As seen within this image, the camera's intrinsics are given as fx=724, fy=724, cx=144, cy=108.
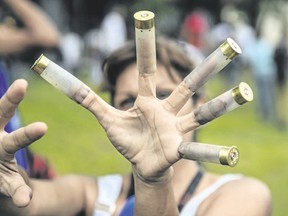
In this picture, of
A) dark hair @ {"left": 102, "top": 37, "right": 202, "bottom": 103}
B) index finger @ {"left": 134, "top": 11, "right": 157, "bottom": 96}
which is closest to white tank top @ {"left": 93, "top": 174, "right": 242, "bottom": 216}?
dark hair @ {"left": 102, "top": 37, "right": 202, "bottom": 103}

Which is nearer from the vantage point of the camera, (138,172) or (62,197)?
(138,172)

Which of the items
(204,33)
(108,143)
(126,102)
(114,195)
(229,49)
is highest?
(229,49)

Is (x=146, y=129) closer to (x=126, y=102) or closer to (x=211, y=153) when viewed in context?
(x=211, y=153)

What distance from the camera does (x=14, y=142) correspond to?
69.3 inches

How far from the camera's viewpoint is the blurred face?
2.30m

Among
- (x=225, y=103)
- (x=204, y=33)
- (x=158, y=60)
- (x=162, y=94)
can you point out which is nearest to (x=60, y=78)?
(x=225, y=103)

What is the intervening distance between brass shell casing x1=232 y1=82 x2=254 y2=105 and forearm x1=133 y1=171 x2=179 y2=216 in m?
0.27

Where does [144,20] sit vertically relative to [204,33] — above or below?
above

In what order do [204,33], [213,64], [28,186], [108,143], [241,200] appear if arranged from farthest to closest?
[204,33]
[108,143]
[241,200]
[28,186]
[213,64]

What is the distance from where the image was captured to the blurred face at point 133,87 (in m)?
2.30

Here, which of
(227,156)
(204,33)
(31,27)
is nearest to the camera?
(227,156)

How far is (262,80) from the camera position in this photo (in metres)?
10.5

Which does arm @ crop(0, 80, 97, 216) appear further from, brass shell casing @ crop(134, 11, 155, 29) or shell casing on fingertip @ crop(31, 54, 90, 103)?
brass shell casing @ crop(134, 11, 155, 29)

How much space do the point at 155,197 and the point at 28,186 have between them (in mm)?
348
